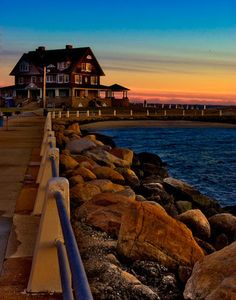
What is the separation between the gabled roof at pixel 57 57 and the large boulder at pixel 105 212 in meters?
76.9

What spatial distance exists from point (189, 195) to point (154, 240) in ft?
24.9

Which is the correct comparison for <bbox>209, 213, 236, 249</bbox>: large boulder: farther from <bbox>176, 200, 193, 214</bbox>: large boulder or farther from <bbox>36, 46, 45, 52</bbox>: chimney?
<bbox>36, 46, 45, 52</bbox>: chimney

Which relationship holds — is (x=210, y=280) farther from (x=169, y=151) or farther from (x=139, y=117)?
(x=139, y=117)

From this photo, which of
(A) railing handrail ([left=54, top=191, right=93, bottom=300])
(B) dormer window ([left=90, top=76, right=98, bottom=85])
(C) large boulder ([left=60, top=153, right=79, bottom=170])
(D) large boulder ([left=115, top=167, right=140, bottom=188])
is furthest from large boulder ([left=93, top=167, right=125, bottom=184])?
(B) dormer window ([left=90, top=76, right=98, bottom=85])

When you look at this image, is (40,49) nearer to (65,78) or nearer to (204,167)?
(65,78)

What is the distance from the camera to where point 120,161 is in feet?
56.8

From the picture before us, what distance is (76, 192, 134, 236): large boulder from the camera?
6648 mm

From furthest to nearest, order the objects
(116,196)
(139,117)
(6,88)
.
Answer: (6,88) < (139,117) < (116,196)

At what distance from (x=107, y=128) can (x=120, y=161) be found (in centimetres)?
4369

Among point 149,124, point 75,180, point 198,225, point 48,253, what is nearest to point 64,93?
point 149,124

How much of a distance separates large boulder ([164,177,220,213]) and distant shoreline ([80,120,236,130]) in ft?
143

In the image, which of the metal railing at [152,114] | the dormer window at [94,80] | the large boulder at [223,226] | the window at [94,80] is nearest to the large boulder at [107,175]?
the large boulder at [223,226]

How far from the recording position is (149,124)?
68.1 metres

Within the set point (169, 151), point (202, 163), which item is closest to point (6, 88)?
point (169, 151)
